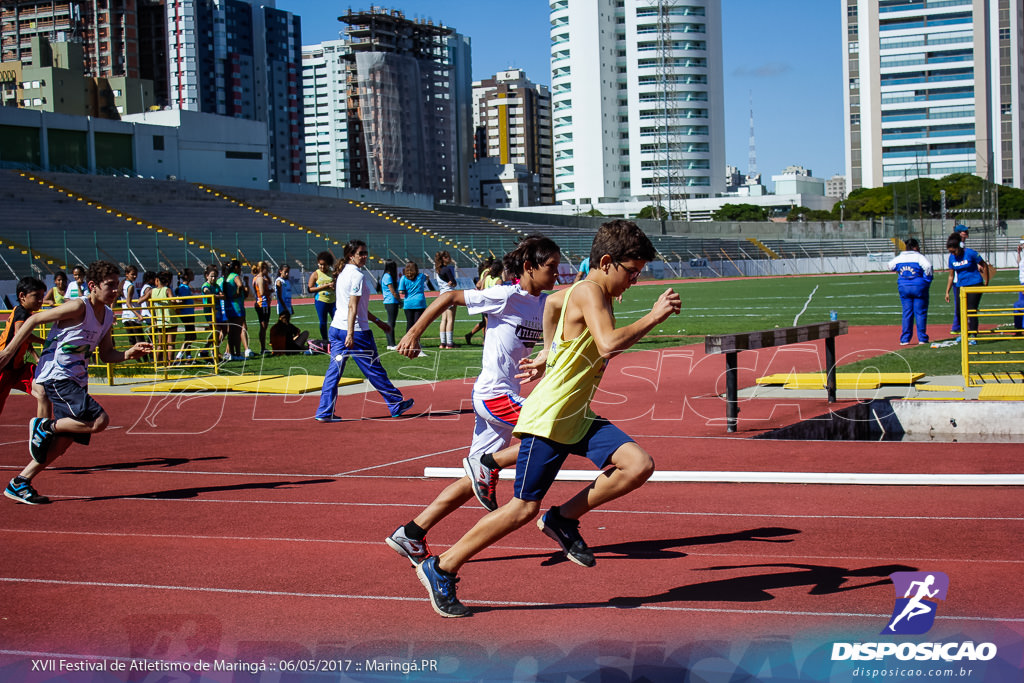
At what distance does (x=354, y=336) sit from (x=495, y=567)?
243 inches

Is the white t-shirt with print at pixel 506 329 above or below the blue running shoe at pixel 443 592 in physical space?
above

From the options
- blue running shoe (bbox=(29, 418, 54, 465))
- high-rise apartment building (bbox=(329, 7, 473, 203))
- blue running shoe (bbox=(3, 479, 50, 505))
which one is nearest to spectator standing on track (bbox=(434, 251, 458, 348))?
blue running shoe (bbox=(29, 418, 54, 465))

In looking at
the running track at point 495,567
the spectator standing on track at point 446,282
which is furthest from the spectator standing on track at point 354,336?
the spectator standing on track at point 446,282

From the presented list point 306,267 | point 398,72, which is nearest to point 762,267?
point 306,267

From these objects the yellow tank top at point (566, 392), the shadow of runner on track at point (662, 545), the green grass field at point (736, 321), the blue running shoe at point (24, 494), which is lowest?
the shadow of runner on track at point (662, 545)

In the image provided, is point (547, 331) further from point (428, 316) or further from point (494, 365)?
point (428, 316)

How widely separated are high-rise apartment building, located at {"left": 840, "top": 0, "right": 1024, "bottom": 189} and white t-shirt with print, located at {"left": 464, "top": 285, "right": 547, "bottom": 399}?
155 m

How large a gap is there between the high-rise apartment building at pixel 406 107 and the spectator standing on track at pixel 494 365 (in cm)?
13268

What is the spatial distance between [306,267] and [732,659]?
169 feet

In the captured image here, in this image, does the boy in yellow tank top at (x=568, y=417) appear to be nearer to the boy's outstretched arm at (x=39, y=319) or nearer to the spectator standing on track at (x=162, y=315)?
the boy's outstretched arm at (x=39, y=319)

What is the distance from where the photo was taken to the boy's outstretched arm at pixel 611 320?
4672 millimetres

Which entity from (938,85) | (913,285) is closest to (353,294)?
(913,285)

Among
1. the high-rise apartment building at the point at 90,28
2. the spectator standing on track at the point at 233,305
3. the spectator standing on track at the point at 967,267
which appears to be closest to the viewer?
the spectator standing on track at the point at 967,267

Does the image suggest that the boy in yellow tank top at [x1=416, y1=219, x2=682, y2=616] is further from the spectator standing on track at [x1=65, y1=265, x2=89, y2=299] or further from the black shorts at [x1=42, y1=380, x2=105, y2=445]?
the spectator standing on track at [x1=65, y1=265, x2=89, y2=299]
